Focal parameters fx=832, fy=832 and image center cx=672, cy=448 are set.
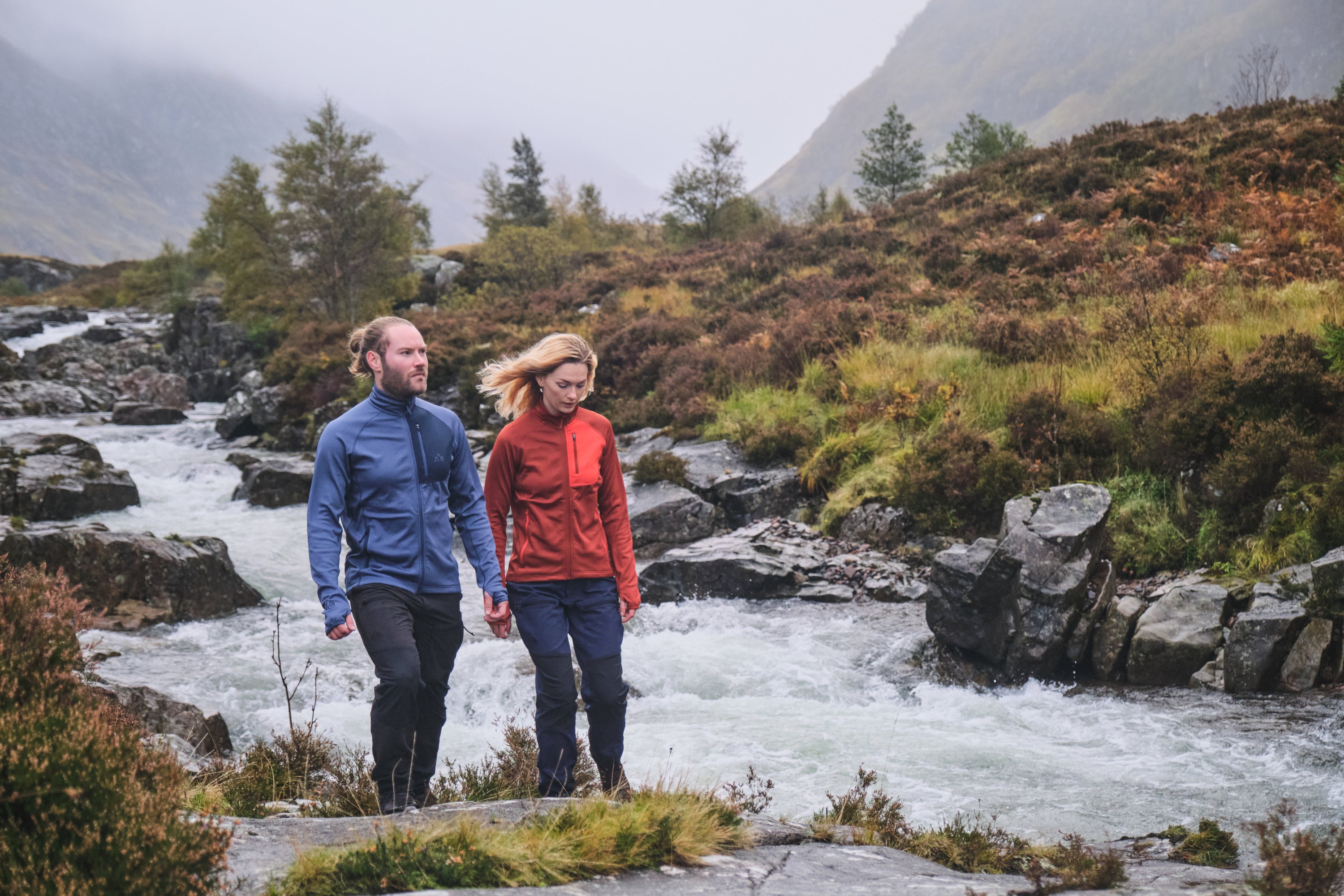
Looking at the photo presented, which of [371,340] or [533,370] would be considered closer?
[371,340]

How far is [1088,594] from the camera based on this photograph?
6.99 metres

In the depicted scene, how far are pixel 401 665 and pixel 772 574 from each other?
21.1ft

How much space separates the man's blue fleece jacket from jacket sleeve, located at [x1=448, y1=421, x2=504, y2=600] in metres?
0.02

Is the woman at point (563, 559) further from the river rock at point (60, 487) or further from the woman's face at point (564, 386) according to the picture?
the river rock at point (60, 487)

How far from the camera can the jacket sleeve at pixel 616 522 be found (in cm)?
407

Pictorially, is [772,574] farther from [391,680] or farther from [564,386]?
[391,680]

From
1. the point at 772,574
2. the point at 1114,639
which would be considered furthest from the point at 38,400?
the point at 1114,639

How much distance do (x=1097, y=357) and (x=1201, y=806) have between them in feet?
24.8

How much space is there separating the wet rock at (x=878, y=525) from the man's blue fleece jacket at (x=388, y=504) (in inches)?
278

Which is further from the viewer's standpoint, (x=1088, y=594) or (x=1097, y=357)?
(x=1097, y=357)

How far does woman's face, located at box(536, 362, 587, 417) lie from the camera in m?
3.97

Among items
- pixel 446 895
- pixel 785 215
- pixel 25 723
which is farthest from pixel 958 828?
pixel 785 215

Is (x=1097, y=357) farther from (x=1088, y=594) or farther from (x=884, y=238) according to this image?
(x=884, y=238)

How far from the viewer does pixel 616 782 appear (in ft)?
12.8
